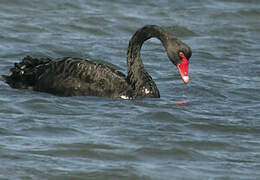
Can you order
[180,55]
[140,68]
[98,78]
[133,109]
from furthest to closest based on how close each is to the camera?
[140,68], [98,78], [180,55], [133,109]

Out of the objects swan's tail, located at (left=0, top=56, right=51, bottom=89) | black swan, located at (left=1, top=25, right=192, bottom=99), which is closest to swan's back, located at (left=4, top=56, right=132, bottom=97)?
black swan, located at (left=1, top=25, right=192, bottom=99)

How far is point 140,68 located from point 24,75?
54.5 inches

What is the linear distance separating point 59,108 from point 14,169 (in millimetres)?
2184

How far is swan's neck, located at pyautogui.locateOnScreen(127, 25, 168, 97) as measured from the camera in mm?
→ 8766

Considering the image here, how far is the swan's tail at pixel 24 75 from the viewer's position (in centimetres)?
905

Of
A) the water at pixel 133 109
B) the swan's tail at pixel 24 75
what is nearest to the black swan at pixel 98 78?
the swan's tail at pixel 24 75

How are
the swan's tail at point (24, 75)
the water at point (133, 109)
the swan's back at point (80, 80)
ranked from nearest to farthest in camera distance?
the water at point (133, 109), the swan's back at point (80, 80), the swan's tail at point (24, 75)

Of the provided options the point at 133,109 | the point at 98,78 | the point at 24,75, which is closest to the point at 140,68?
the point at 98,78

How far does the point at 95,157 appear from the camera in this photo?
620 cm

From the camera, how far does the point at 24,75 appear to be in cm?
910

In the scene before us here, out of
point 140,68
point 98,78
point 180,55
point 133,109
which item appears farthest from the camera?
point 140,68

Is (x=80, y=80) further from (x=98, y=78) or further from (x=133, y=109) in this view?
(x=133, y=109)

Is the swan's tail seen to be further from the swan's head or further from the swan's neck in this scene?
the swan's head

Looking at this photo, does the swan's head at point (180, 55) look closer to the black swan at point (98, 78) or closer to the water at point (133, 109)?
the black swan at point (98, 78)
